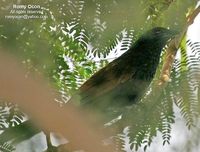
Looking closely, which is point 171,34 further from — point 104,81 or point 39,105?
point 39,105

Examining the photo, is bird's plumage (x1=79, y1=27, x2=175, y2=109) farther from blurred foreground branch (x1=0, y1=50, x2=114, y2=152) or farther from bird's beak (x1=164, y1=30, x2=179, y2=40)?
blurred foreground branch (x1=0, y1=50, x2=114, y2=152)

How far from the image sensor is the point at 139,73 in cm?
56

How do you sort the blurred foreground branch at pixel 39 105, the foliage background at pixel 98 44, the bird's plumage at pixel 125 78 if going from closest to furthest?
the blurred foreground branch at pixel 39 105 → the foliage background at pixel 98 44 → the bird's plumage at pixel 125 78

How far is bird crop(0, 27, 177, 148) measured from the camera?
35 centimetres

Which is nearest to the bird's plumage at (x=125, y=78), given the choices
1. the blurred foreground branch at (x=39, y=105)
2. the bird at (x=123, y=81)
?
the bird at (x=123, y=81)

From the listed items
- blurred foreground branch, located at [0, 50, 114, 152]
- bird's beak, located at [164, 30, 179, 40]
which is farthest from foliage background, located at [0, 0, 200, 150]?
blurred foreground branch, located at [0, 50, 114, 152]

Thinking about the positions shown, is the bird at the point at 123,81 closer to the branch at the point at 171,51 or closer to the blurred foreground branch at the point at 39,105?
the branch at the point at 171,51

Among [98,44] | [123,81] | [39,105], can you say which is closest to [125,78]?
[123,81]

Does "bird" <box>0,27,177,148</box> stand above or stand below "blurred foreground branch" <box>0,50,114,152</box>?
above

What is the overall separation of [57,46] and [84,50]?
0.03 metres

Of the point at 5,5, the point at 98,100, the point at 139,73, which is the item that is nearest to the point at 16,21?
the point at 5,5

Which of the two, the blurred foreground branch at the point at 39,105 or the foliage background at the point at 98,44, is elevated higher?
the foliage background at the point at 98,44

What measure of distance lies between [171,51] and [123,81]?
119 millimetres

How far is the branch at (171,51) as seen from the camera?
36 centimetres
